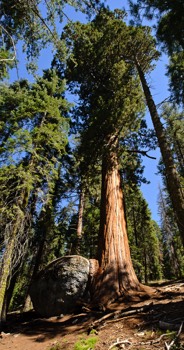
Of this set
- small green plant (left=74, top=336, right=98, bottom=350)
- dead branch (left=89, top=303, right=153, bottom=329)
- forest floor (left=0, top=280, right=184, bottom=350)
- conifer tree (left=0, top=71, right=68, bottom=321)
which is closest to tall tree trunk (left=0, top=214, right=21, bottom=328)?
conifer tree (left=0, top=71, right=68, bottom=321)

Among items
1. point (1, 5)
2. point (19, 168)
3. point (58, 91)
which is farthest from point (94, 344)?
point (58, 91)

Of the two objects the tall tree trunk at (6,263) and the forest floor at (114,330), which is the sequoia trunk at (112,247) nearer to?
the forest floor at (114,330)

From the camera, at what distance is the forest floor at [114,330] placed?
365cm

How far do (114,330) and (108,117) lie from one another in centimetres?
650

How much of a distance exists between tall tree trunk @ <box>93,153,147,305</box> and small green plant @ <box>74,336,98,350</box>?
6.46 ft

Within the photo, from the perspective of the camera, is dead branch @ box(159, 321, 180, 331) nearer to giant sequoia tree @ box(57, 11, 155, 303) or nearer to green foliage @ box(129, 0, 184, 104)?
giant sequoia tree @ box(57, 11, 155, 303)

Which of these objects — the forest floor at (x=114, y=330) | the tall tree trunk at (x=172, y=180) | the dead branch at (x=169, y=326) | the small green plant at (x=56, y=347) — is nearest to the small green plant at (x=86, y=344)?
the forest floor at (x=114, y=330)

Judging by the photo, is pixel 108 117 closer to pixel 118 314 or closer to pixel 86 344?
pixel 118 314

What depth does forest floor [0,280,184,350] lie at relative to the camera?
3.65 meters

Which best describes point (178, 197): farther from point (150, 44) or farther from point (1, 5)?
point (150, 44)

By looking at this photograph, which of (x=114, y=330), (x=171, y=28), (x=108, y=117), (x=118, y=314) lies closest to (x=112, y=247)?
(x=118, y=314)

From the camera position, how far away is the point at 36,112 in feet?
34.3

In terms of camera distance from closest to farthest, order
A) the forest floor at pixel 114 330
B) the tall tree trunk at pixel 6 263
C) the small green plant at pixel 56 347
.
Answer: the forest floor at pixel 114 330
the small green plant at pixel 56 347
the tall tree trunk at pixel 6 263

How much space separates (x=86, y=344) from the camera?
4250 millimetres
